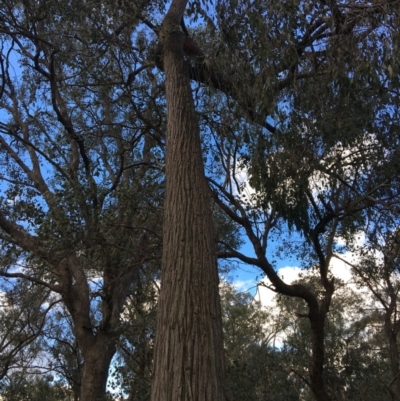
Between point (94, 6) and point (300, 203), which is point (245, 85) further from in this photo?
point (94, 6)

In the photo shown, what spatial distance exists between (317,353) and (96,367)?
3.90 meters

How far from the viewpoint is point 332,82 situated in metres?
5.94

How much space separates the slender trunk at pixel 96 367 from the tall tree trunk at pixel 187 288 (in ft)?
16.9

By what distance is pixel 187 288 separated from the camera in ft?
12.1

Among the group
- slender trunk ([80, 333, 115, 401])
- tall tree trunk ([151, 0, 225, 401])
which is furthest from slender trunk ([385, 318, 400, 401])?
tall tree trunk ([151, 0, 225, 401])

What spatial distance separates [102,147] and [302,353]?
7.64m

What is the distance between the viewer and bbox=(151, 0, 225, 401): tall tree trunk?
325 cm

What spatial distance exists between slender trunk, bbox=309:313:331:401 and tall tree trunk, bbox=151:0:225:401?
Result: 428 cm

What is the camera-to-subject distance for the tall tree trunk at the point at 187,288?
325 centimetres

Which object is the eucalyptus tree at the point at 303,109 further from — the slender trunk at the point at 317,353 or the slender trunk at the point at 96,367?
the slender trunk at the point at 96,367

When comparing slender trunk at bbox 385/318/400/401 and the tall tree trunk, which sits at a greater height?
slender trunk at bbox 385/318/400/401

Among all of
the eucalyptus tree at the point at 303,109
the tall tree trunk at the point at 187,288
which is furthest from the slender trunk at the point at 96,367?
the tall tree trunk at the point at 187,288

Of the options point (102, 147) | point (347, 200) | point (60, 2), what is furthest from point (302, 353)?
point (60, 2)

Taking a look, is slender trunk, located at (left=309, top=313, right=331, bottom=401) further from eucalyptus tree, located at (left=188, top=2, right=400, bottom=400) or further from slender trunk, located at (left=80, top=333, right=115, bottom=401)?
slender trunk, located at (left=80, top=333, right=115, bottom=401)
